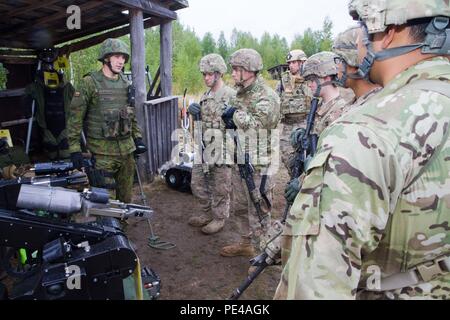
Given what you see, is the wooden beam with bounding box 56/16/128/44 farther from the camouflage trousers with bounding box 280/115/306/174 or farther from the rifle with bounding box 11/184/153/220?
the rifle with bounding box 11/184/153/220

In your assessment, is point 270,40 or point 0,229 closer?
point 0,229

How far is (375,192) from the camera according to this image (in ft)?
3.07

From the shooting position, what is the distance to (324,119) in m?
3.51

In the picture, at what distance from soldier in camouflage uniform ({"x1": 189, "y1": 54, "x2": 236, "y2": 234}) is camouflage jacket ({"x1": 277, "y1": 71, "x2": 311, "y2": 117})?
5.04 feet

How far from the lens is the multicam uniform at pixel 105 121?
4.06 meters

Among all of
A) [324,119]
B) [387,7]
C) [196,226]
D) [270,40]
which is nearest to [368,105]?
[387,7]

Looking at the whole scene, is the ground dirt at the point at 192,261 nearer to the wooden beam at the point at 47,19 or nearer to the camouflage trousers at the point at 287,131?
the camouflage trousers at the point at 287,131

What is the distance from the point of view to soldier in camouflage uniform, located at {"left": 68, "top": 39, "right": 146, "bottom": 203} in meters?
4.05

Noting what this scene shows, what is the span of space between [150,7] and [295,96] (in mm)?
2810

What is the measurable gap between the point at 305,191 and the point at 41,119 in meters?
7.34

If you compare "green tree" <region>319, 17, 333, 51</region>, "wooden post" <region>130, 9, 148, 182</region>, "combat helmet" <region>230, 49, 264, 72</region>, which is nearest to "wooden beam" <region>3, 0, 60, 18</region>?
"wooden post" <region>130, 9, 148, 182</region>

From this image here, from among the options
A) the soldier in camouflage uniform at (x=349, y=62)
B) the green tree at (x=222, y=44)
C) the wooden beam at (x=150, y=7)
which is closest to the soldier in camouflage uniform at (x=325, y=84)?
the soldier in camouflage uniform at (x=349, y=62)

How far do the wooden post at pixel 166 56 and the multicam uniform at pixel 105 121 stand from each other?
282 cm

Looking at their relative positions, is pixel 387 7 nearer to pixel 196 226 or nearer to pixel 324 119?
pixel 324 119
